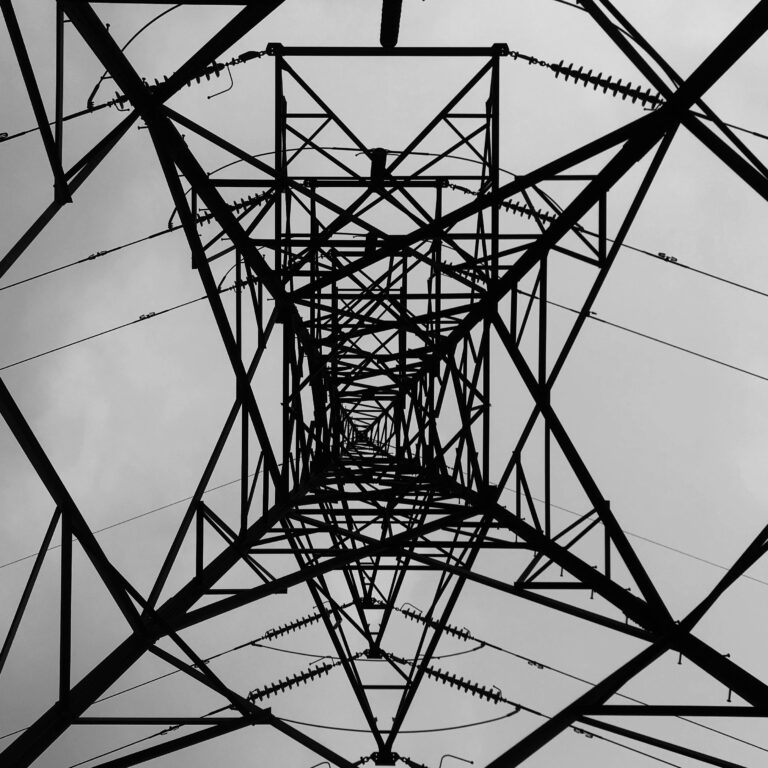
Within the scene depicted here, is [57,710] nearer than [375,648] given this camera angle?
Yes

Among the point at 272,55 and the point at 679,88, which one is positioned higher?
the point at 272,55

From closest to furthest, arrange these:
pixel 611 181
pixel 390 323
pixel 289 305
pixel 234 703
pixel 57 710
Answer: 1. pixel 57 710
2. pixel 611 181
3. pixel 234 703
4. pixel 289 305
5. pixel 390 323

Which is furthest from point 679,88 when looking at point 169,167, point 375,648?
point 375,648

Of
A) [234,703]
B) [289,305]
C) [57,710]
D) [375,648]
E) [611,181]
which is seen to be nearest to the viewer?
[57,710]

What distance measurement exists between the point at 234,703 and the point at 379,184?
6.22 m

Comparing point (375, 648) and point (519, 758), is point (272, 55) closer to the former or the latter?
point (375, 648)

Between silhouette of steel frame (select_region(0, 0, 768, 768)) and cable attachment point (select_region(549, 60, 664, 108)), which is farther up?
cable attachment point (select_region(549, 60, 664, 108))

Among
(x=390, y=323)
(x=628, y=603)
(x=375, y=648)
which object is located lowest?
(x=628, y=603)

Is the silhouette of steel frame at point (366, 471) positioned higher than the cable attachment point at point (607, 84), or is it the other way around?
the cable attachment point at point (607, 84)

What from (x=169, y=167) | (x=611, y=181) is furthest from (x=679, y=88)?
(x=169, y=167)

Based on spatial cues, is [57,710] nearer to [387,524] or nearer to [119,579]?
[119,579]

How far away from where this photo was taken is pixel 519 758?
5668 mm

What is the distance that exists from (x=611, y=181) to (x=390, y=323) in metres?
5.08

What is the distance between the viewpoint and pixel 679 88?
18.4 ft
